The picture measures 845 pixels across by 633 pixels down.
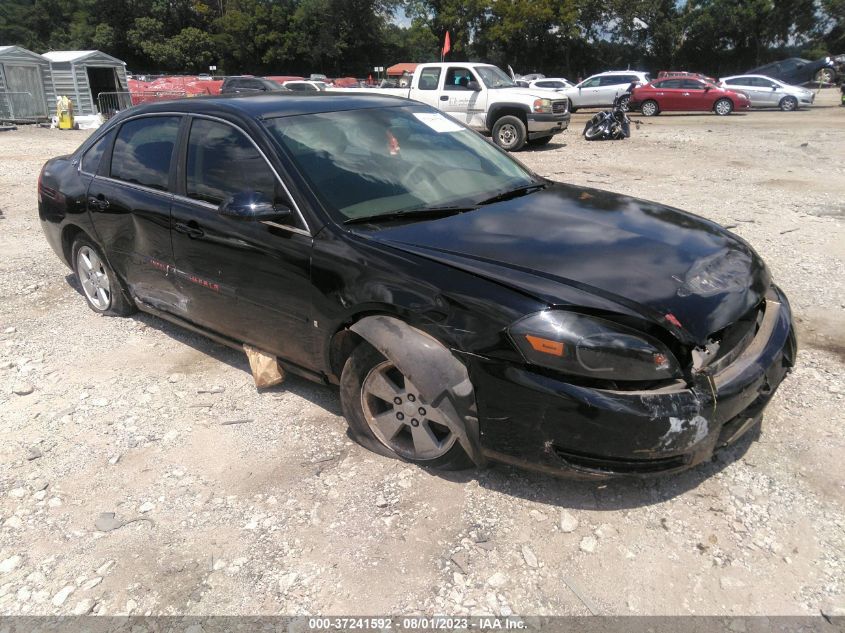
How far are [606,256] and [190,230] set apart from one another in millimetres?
2342

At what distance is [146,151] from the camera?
4199 millimetres

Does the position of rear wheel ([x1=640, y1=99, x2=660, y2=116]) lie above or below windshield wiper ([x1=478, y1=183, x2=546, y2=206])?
below

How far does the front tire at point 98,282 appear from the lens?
15.7ft

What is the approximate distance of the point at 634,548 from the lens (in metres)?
2.59

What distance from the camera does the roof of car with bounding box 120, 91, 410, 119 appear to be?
12.0 ft

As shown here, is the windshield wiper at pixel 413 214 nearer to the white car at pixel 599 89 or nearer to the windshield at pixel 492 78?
the windshield at pixel 492 78

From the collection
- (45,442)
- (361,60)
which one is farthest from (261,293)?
(361,60)

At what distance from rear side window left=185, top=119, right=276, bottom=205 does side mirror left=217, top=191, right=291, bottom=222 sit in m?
0.10

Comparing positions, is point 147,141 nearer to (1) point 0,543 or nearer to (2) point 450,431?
(1) point 0,543

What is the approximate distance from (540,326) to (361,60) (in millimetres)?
65863

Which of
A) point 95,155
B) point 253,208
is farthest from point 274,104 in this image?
point 95,155

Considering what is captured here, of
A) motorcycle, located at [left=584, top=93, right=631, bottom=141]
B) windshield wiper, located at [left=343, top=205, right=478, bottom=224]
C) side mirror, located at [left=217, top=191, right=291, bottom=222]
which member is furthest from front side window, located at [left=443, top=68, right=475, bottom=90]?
side mirror, located at [left=217, top=191, right=291, bottom=222]

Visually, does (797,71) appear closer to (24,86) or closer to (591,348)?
(24,86)

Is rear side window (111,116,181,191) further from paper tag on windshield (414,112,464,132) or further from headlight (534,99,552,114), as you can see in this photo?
headlight (534,99,552,114)
